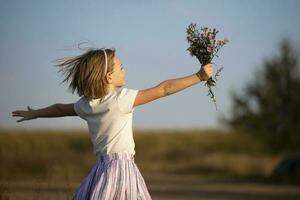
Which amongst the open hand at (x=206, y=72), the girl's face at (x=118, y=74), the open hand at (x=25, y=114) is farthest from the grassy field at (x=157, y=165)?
the open hand at (x=206, y=72)

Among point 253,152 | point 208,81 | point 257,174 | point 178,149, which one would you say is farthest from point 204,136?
point 208,81

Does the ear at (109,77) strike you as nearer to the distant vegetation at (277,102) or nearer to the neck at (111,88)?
the neck at (111,88)

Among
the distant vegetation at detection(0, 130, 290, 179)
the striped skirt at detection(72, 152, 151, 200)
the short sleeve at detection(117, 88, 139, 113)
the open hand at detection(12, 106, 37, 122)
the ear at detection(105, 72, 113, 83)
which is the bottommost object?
the distant vegetation at detection(0, 130, 290, 179)

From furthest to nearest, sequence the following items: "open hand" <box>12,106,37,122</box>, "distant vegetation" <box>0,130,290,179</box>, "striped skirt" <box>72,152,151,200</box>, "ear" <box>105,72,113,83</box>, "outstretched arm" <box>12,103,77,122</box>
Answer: "distant vegetation" <box>0,130,290,179</box>
"open hand" <box>12,106,37,122</box>
"outstretched arm" <box>12,103,77,122</box>
"ear" <box>105,72,113,83</box>
"striped skirt" <box>72,152,151,200</box>

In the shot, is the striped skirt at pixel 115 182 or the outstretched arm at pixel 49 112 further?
the outstretched arm at pixel 49 112

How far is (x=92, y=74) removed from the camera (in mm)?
5055

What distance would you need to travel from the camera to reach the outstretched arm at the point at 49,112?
17.7ft

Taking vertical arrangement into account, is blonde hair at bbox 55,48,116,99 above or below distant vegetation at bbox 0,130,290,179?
above

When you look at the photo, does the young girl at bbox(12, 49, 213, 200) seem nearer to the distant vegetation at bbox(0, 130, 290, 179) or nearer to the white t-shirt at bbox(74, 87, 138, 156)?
the white t-shirt at bbox(74, 87, 138, 156)

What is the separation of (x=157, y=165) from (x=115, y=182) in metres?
29.2

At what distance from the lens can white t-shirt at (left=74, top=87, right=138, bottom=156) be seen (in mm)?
4965

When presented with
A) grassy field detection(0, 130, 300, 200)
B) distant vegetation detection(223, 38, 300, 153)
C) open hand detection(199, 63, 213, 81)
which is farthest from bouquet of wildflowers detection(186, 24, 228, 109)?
distant vegetation detection(223, 38, 300, 153)

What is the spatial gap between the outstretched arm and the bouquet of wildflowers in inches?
39.2

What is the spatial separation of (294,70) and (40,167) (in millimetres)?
14987
